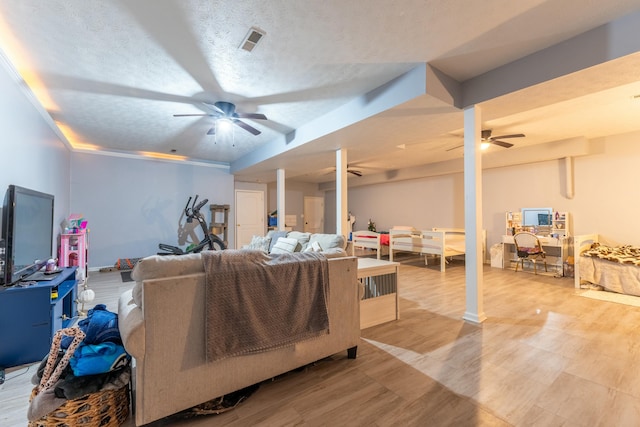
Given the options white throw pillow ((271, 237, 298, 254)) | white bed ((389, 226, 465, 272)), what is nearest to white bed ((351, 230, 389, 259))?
white bed ((389, 226, 465, 272))

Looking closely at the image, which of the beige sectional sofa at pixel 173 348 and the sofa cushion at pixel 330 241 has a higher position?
the sofa cushion at pixel 330 241

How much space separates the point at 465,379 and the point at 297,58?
3.01 meters

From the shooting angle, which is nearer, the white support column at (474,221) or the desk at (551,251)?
the white support column at (474,221)

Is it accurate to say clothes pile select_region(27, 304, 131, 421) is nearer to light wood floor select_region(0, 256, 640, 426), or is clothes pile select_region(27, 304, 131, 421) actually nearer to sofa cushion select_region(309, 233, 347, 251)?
light wood floor select_region(0, 256, 640, 426)

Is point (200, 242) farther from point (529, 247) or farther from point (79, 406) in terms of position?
point (529, 247)

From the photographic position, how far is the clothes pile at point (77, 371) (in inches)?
53.0

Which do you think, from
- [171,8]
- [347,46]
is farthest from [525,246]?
[171,8]

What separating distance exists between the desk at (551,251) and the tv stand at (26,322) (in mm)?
7115

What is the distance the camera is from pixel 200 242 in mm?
6613

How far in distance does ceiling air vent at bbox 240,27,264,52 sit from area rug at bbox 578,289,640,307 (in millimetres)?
5298

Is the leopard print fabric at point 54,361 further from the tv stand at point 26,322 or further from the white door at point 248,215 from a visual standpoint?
the white door at point 248,215

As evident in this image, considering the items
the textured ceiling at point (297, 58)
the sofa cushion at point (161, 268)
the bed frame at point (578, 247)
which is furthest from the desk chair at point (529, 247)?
the sofa cushion at point (161, 268)

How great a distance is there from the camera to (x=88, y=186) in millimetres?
5789

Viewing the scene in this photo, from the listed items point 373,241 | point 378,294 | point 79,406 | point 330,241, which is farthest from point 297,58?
point 373,241
